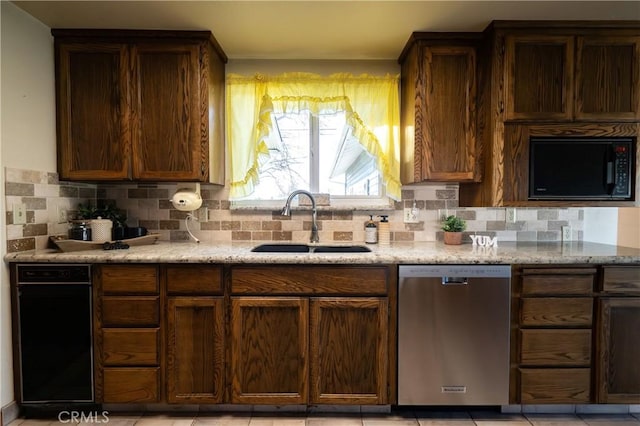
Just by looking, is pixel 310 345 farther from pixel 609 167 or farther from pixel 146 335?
pixel 609 167

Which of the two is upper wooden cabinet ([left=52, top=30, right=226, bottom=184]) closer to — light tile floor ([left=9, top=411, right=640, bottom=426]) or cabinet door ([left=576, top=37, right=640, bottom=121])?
light tile floor ([left=9, top=411, right=640, bottom=426])

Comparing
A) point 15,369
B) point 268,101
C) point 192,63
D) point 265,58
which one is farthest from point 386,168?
point 15,369

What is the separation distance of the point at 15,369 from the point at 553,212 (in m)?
3.54

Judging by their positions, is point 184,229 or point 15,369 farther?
point 184,229

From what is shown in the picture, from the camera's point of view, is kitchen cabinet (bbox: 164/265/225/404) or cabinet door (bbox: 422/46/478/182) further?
cabinet door (bbox: 422/46/478/182)

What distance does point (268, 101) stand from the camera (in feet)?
8.22

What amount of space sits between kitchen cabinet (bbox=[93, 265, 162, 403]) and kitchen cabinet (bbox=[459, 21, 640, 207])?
219cm

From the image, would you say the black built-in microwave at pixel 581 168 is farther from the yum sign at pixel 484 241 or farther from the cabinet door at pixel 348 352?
the cabinet door at pixel 348 352

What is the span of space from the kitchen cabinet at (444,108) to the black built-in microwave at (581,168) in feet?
1.12

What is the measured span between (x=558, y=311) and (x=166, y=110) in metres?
2.58

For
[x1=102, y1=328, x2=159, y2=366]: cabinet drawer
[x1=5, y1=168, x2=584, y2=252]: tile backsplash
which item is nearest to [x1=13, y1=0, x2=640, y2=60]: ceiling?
[x1=5, y1=168, x2=584, y2=252]: tile backsplash

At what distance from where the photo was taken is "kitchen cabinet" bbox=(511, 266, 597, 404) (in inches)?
73.1

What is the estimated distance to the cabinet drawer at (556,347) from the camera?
73.3 inches

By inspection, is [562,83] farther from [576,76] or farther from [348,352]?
[348,352]
